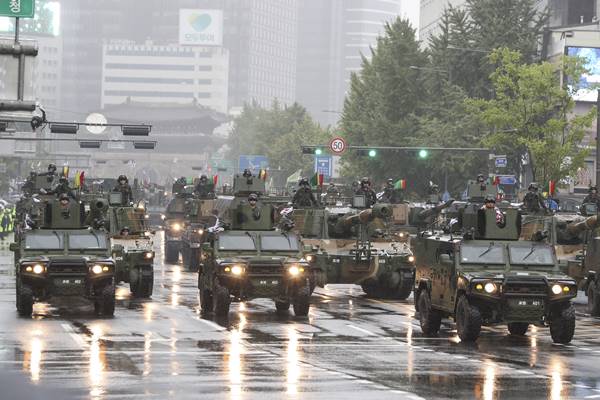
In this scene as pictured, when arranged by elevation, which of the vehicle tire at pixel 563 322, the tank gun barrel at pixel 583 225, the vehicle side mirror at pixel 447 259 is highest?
the tank gun barrel at pixel 583 225

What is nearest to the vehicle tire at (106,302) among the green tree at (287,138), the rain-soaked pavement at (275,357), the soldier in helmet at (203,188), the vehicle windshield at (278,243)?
the rain-soaked pavement at (275,357)

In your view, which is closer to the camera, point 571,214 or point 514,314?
point 514,314

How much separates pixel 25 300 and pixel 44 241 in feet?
5.28

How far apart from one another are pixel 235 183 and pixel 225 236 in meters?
12.8

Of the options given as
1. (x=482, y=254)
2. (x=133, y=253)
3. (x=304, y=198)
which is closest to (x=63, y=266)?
(x=133, y=253)

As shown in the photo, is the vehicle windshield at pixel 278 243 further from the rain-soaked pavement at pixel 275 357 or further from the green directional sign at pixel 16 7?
the green directional sign at pixel 16 7

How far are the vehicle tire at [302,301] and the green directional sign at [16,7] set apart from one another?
9.38 metres

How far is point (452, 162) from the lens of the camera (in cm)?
8431

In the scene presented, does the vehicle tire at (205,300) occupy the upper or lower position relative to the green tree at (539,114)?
Result: lower

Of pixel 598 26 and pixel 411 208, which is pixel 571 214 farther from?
pixel 598 26

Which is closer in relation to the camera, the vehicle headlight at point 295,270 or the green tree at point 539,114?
the vehicle headlight at point 295,270

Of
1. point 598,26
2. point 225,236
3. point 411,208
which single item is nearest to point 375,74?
point 598,26

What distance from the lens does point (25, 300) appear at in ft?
100.0

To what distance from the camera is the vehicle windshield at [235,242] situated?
31.9 meters
